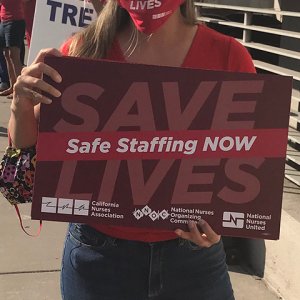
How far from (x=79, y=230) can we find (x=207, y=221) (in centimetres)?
42

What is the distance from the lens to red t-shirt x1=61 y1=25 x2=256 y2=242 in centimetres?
177

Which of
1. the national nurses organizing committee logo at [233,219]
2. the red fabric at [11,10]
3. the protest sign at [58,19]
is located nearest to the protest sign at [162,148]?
→ the national nurses organizing committee logo at [233,219]

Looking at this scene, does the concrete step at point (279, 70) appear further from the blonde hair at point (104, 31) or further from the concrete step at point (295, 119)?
the blonde hair at point (104, 31)

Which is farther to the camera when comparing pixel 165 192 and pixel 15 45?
pixel 15 45

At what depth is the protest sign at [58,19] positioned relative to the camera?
343 centimetres

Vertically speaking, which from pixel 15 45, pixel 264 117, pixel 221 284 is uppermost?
pixel 264 117

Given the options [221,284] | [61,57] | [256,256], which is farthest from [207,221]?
[256,256]

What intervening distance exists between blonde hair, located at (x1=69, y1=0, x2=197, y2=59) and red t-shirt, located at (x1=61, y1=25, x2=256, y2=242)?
0.12 m

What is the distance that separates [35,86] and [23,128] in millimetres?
152

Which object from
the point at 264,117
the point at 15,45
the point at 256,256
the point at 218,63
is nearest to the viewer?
the point at 264,117

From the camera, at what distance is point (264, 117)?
5.36 feet

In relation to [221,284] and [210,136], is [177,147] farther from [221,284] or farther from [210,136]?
[221,284]

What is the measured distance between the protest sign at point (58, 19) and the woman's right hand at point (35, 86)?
1.74 m

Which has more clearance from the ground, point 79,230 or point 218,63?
point 218,63
